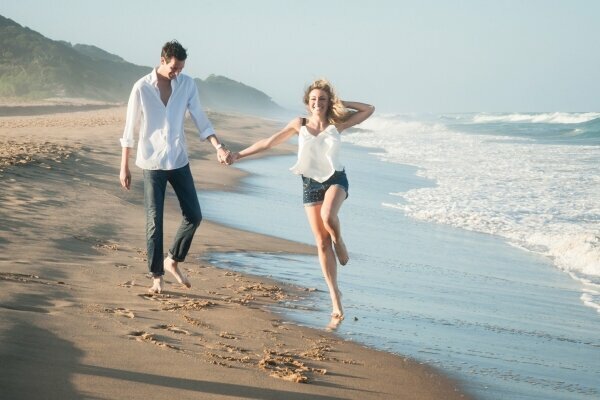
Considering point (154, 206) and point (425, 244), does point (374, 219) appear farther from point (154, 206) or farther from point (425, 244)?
point (154, 206)

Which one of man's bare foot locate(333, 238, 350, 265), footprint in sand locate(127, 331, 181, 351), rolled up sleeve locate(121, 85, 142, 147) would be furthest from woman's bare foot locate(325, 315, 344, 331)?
rolled up sleeve locate(121, 85, 142, 147)

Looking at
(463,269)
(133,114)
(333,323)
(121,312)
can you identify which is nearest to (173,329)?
(121,312)

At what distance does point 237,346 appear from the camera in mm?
4852

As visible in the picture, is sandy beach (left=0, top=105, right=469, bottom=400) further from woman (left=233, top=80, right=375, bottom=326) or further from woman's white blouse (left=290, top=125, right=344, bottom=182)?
woman's white blouse (left=290, top=125, right=344, bottom=182)

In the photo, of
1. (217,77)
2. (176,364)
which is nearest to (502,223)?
(176,364)

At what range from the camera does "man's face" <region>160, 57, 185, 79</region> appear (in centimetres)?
595

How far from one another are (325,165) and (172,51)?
1.37 m

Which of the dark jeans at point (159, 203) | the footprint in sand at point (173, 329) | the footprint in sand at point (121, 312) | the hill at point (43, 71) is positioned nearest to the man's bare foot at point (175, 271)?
the dark jeans at point (159, 203)

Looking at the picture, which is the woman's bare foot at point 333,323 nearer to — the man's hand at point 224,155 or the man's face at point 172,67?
the man's hand at point 224,155

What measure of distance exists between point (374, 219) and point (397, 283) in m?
4.77

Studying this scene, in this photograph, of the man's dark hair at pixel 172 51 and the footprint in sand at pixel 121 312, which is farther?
the man's dark hair at pixel 172 51

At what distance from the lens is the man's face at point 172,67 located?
5.95 metres

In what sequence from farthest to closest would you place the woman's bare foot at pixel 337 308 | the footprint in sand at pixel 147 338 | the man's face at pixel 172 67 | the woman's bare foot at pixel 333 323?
1. the woman's bare foot at pixel 337 308
2. the man's face at pixel 172 67
3. the woman's bare foot at pixel 333 323
4. the footprint in sand at pixel 147 338

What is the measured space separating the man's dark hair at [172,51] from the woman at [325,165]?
0.87 metres
